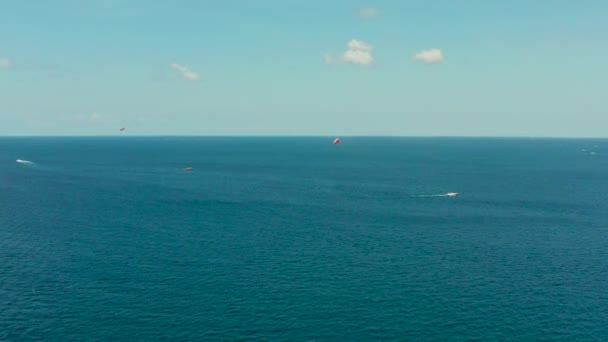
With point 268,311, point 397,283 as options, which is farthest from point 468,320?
point 268,311

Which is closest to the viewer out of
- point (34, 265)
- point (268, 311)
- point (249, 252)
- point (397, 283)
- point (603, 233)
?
point (268, 311)

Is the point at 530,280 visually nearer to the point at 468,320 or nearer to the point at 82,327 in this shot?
the point at 468,320

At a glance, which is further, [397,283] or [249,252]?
[249,252]

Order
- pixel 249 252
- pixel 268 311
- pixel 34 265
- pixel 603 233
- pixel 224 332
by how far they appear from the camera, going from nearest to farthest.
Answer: pixel 224 332 < pixel 268 311 < pixel 34 265 < pixel 249 252 < pixel 603 233

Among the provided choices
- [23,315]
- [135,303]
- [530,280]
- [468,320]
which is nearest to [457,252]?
[530,280]

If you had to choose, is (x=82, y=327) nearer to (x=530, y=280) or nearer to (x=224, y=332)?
(x=224, y=332)

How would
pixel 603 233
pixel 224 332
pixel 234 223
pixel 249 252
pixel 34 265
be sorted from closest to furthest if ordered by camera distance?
pixel 224 332 → pixel 34 265 → pixel 249 252 → pixel 603 233 → pixel 234 223

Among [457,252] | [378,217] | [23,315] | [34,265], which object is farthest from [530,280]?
[34,265]

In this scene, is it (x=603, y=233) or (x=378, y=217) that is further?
(x=378, y=217)

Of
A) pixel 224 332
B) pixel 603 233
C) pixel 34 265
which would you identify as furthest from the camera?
pixel 603 233
